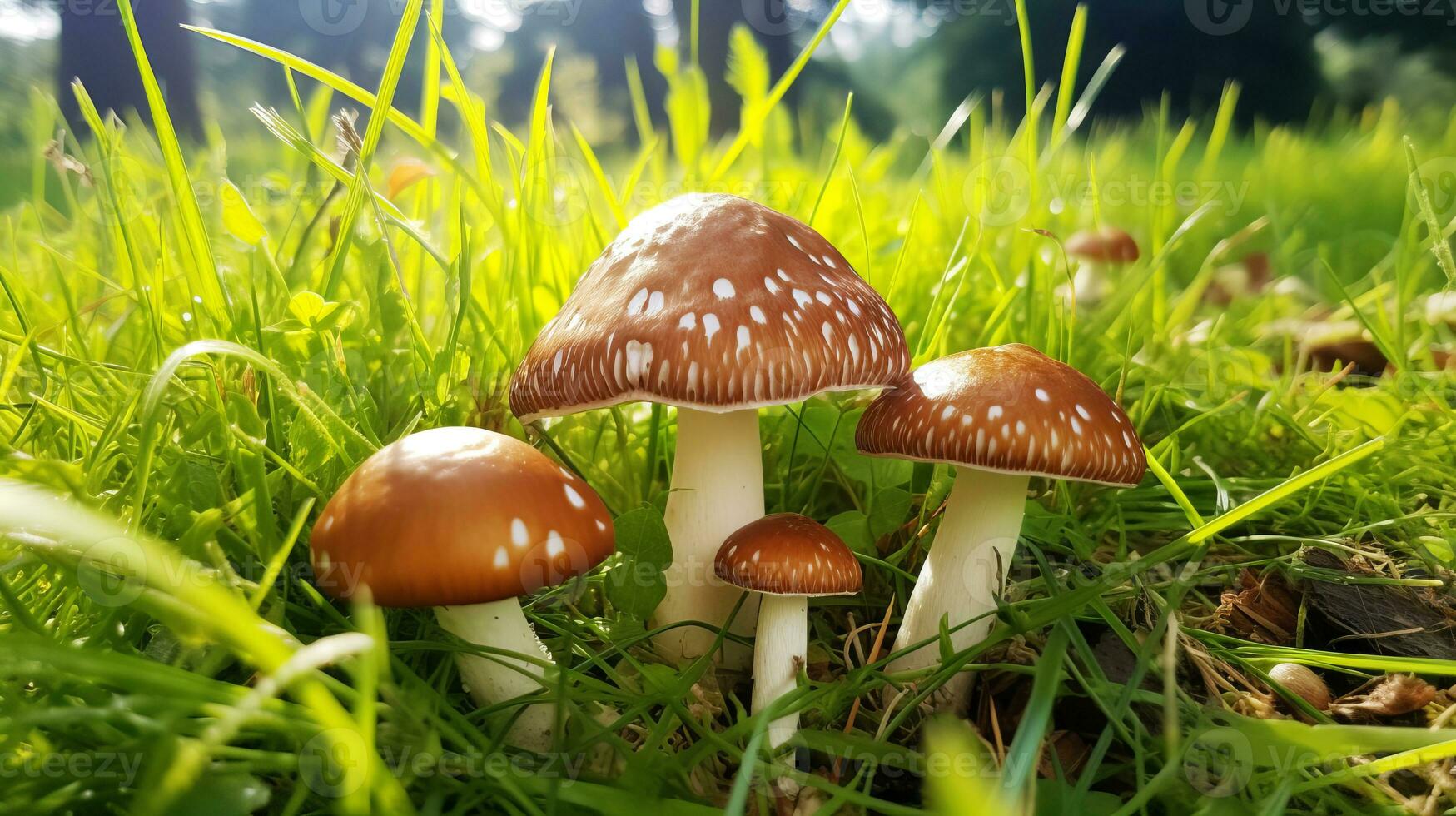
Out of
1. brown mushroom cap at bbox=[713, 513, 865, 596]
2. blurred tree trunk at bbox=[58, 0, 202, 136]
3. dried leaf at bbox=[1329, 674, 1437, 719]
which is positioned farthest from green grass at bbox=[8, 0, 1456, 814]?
blurred tree trunk at bbox=[58, 0, 202, 136]

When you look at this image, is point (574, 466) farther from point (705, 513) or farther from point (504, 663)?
point (504, 663)

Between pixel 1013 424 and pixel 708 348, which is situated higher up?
pixel 708 348

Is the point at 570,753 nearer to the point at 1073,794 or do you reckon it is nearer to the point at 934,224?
the point at 1073,794

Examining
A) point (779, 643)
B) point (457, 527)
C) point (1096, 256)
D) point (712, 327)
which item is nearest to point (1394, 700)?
point (779, 643)

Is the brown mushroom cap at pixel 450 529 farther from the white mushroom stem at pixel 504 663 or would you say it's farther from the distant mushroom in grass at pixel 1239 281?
the distant mushroom in grass at pixel 1239 281

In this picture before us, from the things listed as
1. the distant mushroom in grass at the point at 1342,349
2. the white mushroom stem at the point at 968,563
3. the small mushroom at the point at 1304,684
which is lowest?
the small mushroom at the point at 1304,684

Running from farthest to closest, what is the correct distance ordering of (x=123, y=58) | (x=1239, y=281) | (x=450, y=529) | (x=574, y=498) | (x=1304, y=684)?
(x=123, y=58), (x=1239, y=281), (x=1304, y=684), (x=574, y=498), (x=450, y=529)

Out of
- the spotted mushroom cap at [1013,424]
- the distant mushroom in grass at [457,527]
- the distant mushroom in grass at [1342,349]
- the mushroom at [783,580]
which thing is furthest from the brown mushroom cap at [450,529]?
the distant mushroom in grass at [1342,349]
